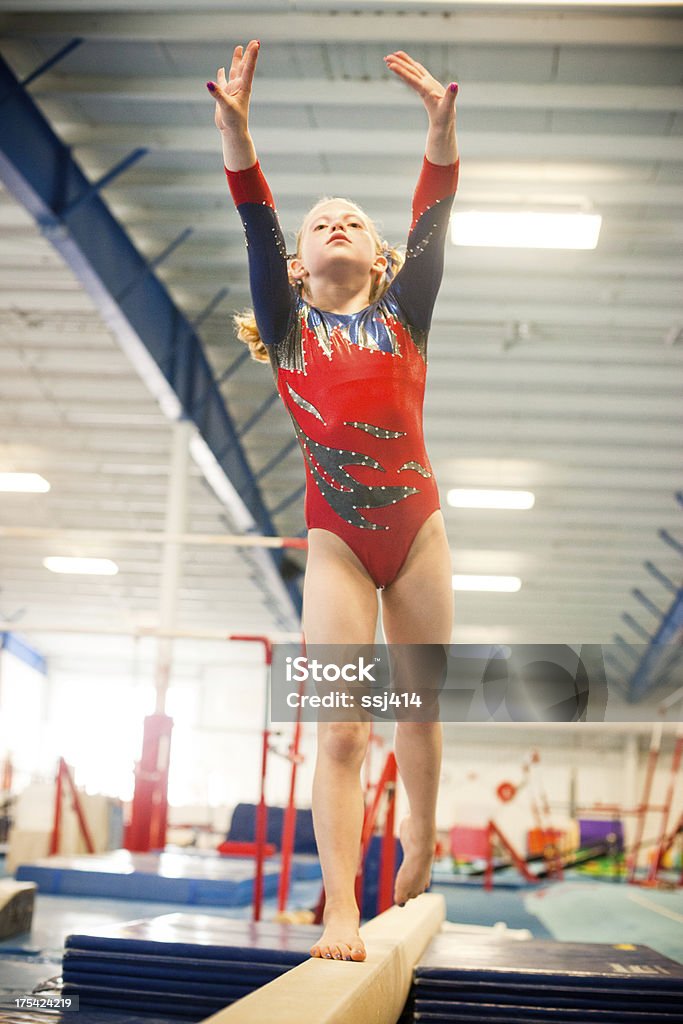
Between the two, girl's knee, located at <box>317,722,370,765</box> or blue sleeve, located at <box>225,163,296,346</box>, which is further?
blue sleeve, located at <box>225,163,296,346</box>

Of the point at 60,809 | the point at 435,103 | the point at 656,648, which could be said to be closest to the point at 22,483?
the point at 60,809

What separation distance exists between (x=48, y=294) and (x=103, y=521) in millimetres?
6642

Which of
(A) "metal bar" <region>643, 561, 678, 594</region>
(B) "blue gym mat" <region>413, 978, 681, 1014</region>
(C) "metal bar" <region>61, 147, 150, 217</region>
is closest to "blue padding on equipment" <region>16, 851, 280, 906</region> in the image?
(B) "blue gym mat" <region>413, 978, 681, 1014</region>

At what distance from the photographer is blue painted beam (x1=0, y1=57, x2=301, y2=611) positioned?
664 cm

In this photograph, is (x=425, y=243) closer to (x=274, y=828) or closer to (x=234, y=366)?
(x=234, y=366)

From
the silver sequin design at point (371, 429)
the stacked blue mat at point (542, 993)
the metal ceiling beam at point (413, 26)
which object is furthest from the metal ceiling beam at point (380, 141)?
the stacked blue mat at point (542, 993)

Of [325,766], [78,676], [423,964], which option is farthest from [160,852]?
[78,676]

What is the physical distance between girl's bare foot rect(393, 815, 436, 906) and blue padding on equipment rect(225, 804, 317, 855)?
31.3 feet

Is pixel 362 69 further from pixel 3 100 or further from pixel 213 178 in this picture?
pixel 3 100

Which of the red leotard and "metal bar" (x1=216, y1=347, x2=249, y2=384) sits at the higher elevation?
"metal bar" (x1=216, y1=347, x2=249, y2=384)

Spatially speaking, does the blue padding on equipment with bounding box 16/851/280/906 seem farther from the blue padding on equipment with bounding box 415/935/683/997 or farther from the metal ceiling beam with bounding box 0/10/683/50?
the metal ceiling beam with bounding box 0/10/683/50

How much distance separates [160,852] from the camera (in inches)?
351

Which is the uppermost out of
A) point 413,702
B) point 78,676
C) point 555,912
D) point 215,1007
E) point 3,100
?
point 3,100

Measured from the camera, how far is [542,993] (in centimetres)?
247
